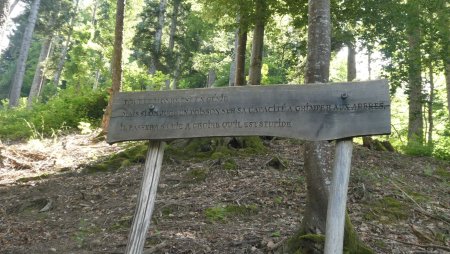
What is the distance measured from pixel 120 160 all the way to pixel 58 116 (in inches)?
285

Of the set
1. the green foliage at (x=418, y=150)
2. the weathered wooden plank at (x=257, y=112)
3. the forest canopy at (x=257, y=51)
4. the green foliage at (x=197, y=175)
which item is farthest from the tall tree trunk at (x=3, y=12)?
the green foliage at (x=418, y=150)

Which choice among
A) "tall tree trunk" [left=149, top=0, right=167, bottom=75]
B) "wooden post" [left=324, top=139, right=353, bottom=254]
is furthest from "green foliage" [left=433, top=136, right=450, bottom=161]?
"tall tree trunk" [left=149, top=0, right=167, bottom=75]

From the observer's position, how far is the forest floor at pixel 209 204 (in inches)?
196

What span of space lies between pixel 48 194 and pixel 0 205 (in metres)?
0.79

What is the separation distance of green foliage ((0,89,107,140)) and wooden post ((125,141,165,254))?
11476mm

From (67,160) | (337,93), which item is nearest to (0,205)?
(67,160)

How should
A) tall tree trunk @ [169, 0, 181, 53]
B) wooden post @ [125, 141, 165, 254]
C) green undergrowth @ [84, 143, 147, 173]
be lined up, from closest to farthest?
wooden post @ [125, 141, 165, 254]
green undergrowth @ [84, 143, 147, 173]
tall tree trunk @ [169, 0, 181, 53]

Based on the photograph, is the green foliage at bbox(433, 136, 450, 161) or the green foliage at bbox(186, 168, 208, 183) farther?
the green foliage at bbox(433, 136, 450, 161)

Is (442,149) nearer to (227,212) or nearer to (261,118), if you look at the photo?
(227,212)

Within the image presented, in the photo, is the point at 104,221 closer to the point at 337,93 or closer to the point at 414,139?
the point at 337,93

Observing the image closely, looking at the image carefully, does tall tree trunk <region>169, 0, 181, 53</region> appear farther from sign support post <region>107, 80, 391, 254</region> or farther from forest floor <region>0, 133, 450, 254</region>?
sign support post <region>107, 80, 391, 254</region>

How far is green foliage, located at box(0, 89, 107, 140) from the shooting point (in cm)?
1456

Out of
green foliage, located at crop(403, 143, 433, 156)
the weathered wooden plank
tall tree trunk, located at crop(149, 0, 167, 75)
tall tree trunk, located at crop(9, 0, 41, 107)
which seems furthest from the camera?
tall tree trunk, located at crop(9, 0, 41, 107)

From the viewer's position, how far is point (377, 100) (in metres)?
3.08
